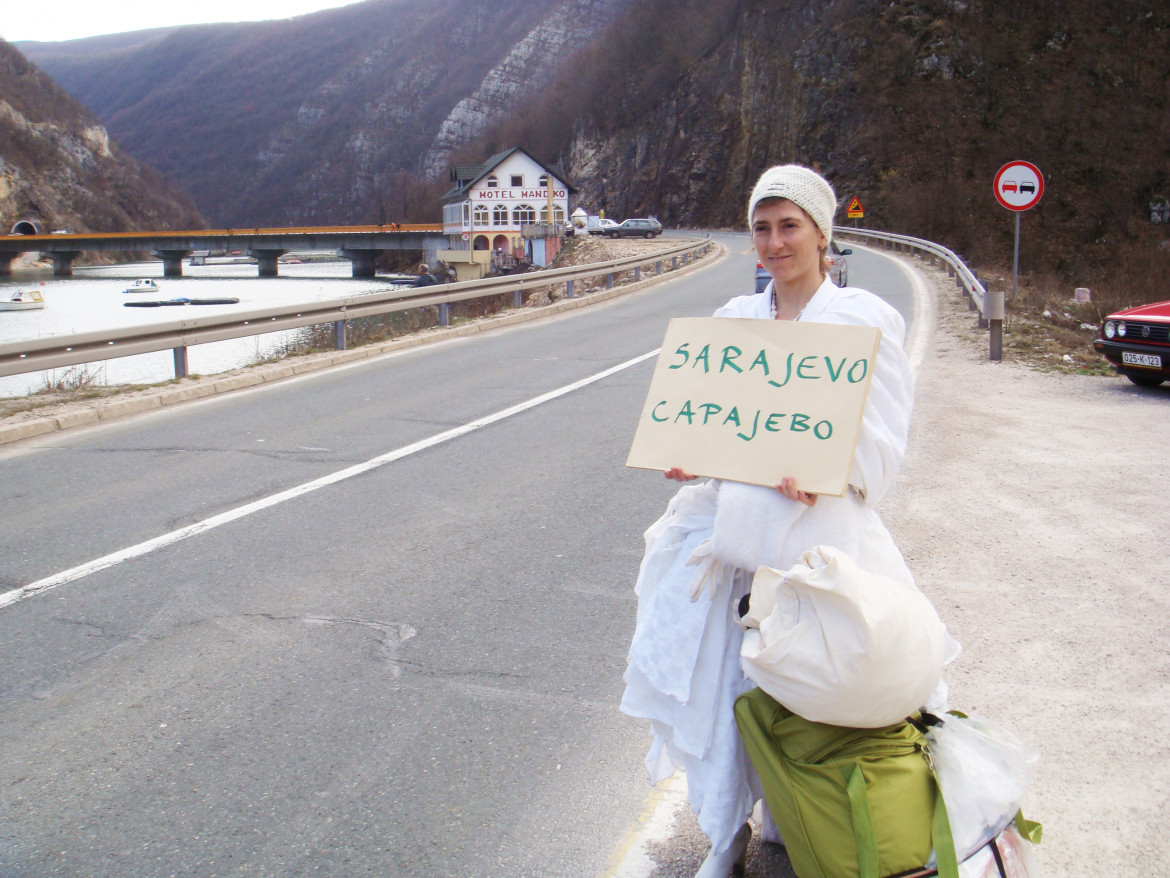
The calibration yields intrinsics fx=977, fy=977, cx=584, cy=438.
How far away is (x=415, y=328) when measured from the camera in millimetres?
17562

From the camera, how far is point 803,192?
2.49 m

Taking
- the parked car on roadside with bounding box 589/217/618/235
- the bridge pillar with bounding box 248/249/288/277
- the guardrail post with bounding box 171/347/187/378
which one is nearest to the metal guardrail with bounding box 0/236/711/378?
the guardrail post with bounding box 171/347/187/378

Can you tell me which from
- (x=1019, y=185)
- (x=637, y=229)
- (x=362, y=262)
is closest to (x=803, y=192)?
(x=1019, y=185)

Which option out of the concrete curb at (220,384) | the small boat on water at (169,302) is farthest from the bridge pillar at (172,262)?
the concrete curb at (220,384)

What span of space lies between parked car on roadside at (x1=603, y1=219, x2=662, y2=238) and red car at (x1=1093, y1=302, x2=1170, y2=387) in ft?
169

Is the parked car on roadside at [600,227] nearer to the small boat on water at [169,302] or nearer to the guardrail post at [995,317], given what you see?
the small boat on water at [169,302]

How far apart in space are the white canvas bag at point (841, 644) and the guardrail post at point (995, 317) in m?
11.2

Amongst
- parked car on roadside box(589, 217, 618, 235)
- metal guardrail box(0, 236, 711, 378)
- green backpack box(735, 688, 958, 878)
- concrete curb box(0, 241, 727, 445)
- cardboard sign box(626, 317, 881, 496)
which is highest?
parked car on roadside box(589, 217, 618, 235)

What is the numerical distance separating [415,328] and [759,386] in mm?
15600

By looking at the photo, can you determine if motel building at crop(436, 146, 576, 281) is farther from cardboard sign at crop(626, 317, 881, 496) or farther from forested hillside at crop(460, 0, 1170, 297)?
cardboard sign at crop(626, 317, 881, 496)

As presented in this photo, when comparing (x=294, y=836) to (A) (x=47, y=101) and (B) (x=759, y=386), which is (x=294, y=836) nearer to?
(B) (x=759, y=386)

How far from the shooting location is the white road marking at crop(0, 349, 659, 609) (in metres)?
4.96

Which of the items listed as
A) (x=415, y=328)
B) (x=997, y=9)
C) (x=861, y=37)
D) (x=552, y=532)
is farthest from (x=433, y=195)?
(x=552, y=532)

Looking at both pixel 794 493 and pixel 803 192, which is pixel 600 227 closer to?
pixel 803 192
